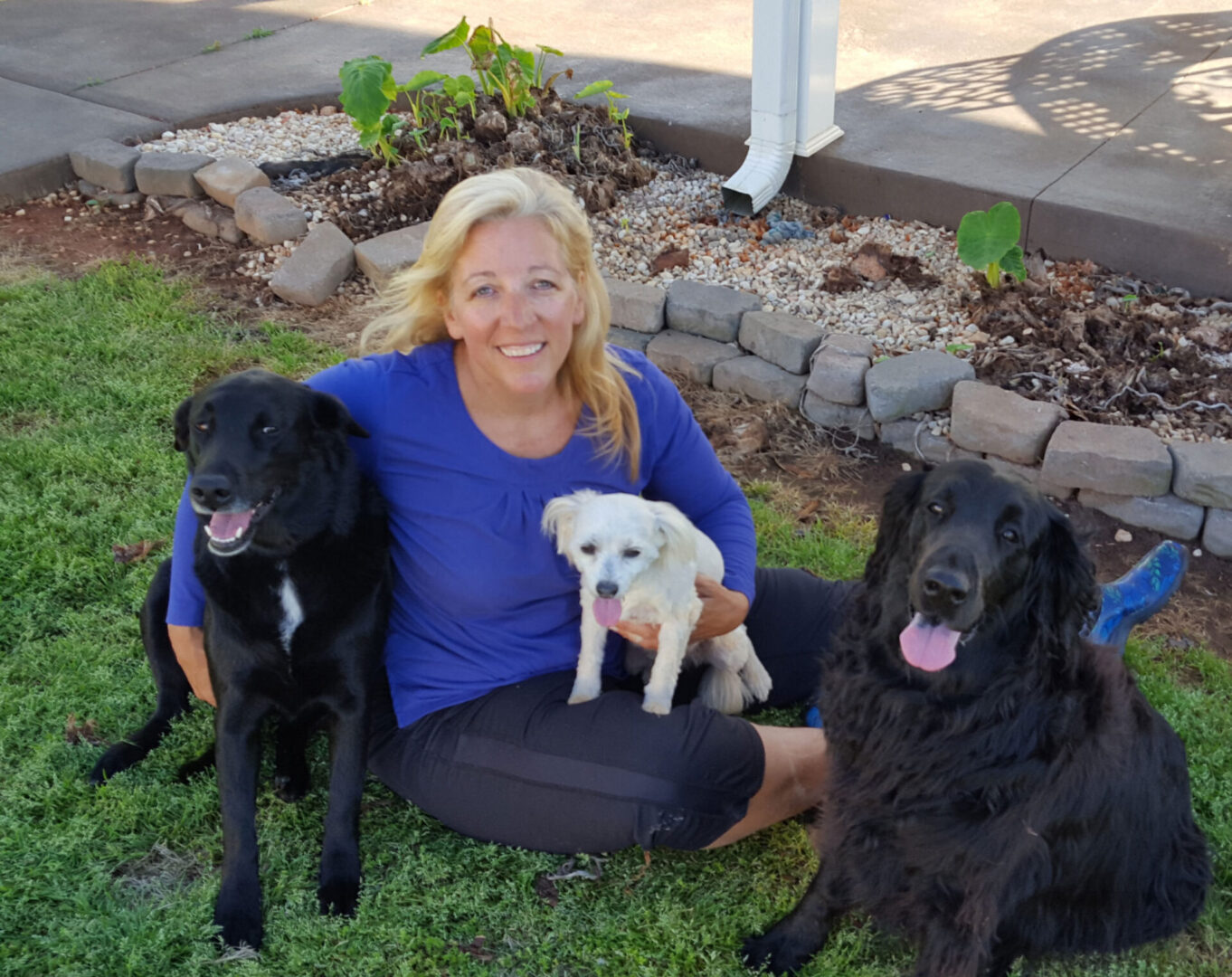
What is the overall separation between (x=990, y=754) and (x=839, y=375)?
211cm

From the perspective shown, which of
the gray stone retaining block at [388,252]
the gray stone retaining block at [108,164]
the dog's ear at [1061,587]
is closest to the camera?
the dog's ear at [1061,587]

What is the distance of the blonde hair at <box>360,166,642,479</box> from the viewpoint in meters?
2.17

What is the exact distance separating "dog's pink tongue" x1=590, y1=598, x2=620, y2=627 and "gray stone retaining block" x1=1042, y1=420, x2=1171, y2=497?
1752 mm

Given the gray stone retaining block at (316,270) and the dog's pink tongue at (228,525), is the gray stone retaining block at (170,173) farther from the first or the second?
the dog's pink tongue at (228,525)

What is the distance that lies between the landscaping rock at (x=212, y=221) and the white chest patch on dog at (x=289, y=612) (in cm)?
365

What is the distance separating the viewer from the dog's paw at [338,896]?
2312mm

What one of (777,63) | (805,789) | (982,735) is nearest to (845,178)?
(777,63)

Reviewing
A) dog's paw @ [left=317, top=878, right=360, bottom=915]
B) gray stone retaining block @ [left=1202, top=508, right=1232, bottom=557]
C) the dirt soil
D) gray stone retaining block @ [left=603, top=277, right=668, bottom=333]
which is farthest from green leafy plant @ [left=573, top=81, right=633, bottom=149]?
dog's paw @ [left=317, top=878, right=360, bottom=915]

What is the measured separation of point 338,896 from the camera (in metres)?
2.33

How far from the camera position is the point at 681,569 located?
234 cm

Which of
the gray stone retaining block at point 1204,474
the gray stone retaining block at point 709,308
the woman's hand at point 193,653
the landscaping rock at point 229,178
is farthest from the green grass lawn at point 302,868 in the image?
the landscaping rock at point 229,178

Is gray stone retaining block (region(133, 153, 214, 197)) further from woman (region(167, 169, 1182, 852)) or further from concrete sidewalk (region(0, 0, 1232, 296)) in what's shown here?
woman (region(167, 169, 1182, 852))

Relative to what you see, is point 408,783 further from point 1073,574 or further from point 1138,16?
point 1138,16

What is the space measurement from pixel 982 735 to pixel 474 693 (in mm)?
1090
